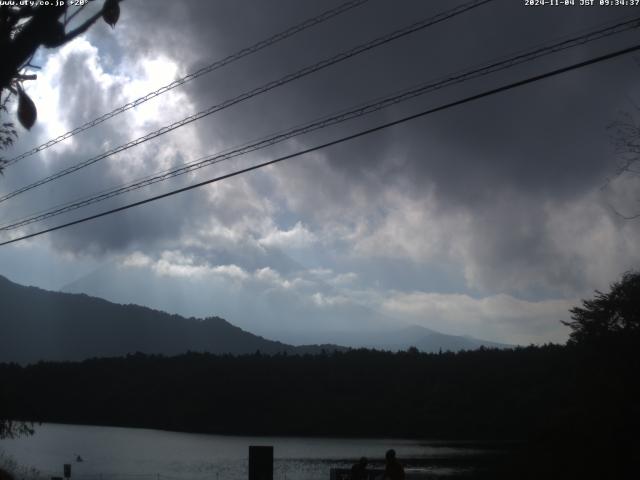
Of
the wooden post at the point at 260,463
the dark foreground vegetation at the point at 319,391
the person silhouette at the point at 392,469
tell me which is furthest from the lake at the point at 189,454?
the wooden post at the point at 260,463

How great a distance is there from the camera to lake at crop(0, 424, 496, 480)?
180 feet

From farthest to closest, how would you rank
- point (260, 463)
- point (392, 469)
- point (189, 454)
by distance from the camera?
point (189, 454)
point (392, 469)
point (260, 463)

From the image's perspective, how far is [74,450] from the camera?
258 ft

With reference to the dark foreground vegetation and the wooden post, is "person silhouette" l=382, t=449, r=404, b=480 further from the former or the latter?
the dark foreground vegetation

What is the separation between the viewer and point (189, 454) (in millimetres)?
75125

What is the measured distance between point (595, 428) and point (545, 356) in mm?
69190

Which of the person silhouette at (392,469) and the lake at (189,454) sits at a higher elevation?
the person silhouette at (392,469)

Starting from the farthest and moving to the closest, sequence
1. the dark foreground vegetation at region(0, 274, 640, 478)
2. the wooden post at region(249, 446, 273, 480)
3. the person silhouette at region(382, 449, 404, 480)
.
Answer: the dark foreground vegetation at region(0, 274, 640, 478)
the person silhouette at region(382, 449, 404, 480)
the wooden post at region(249, 446, 273, 480)

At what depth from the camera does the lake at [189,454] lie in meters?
54.8

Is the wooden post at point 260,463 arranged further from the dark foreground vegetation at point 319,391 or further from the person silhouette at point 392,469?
the dark foreground vegetation at point 319,391

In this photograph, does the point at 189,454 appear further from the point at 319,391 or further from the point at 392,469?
the point at 392,469


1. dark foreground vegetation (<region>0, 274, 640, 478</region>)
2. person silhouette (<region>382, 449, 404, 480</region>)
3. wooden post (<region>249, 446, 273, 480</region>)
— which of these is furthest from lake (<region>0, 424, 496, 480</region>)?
wooden post (<region>249, 446, 273, 480</region>)

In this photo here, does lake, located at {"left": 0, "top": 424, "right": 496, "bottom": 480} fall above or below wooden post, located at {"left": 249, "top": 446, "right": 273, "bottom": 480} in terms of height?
below

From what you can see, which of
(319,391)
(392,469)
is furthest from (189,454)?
(392,469)
